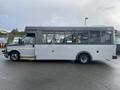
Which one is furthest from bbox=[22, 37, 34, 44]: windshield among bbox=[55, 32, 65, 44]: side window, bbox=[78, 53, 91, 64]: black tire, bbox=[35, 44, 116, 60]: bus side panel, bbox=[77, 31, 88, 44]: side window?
bbox=[78, 53, 91, 64]: black tire

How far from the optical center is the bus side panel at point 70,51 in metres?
17.3

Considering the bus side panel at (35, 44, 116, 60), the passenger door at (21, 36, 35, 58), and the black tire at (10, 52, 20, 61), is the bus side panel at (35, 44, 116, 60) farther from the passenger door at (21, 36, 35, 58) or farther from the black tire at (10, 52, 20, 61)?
the black tire at (10, 52, 20, 61)

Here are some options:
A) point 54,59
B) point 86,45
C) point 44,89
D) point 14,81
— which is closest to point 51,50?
point 54,59

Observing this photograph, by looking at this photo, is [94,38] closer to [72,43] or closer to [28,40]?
[72,43]

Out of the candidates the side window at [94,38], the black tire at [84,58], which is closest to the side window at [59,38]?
the black tire at [84,58]

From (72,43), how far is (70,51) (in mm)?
614

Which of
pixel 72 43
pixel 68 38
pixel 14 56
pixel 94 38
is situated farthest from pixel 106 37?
pixel 14 56

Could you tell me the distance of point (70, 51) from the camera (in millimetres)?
17531

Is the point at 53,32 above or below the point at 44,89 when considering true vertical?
above

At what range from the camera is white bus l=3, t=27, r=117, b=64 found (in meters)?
17.3

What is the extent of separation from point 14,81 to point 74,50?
8290 mm

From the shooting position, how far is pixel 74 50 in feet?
57.4

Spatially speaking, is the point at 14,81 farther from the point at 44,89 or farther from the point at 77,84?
the point at 77,84

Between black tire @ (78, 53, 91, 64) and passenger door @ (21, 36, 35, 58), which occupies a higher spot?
passenger door @ (21, 36, 35, 58)
